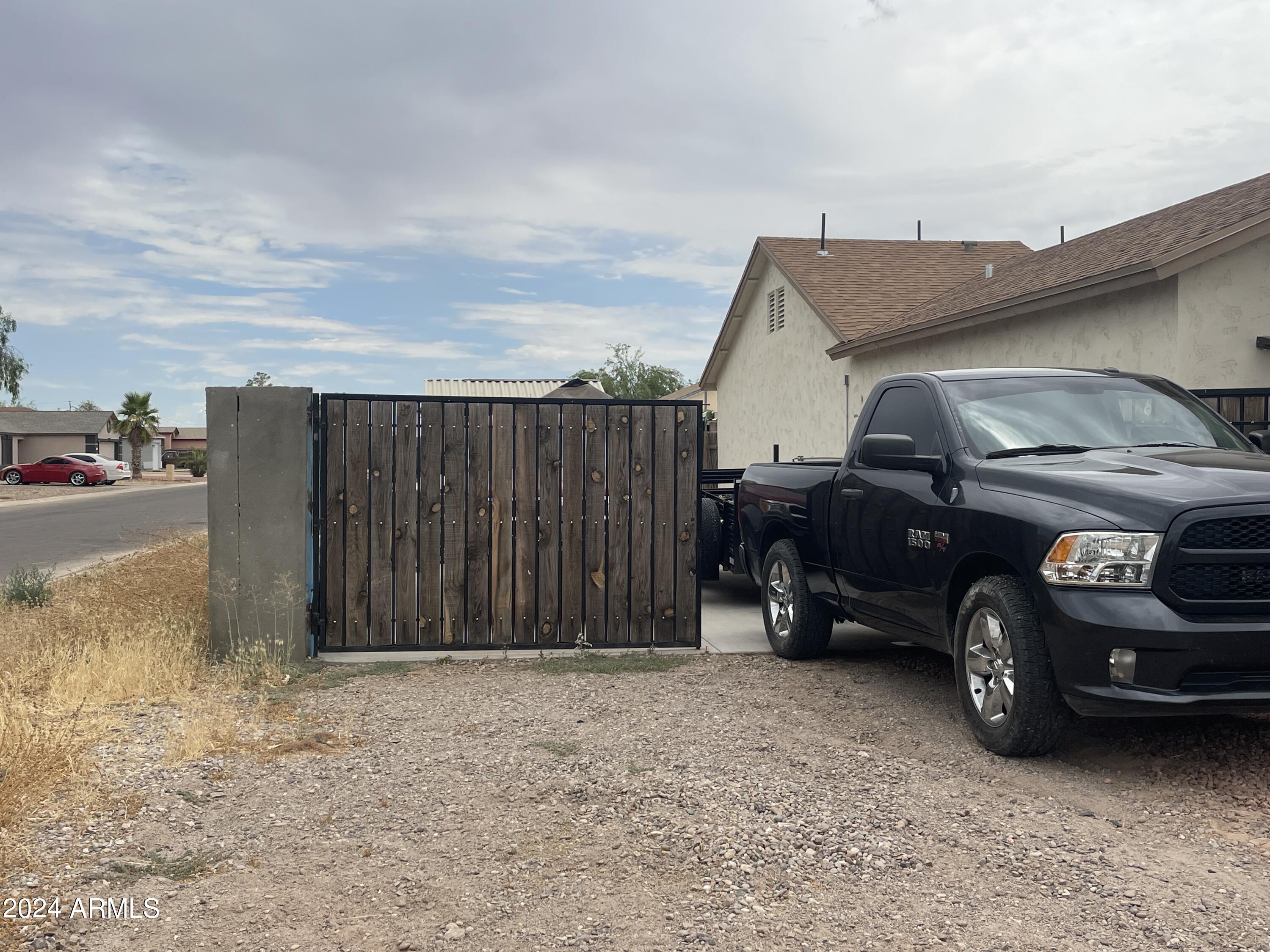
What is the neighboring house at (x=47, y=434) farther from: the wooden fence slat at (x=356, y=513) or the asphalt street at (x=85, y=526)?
the wooden fence slat at (x=356, y=513)

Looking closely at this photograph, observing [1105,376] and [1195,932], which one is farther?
[1105,376]

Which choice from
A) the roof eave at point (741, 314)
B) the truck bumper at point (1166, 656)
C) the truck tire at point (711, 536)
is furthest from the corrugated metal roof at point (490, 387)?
the truck bumper at point (1166, 656)

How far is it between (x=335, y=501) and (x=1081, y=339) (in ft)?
29.8

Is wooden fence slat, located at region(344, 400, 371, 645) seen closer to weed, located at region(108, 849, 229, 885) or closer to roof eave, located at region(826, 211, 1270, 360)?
weed, located at region(108, 849, 229, 885)

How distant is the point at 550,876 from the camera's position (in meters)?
Answer: 3.90

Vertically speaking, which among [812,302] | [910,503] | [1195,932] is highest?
[812,302]

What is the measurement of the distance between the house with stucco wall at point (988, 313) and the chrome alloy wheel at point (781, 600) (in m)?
5.63

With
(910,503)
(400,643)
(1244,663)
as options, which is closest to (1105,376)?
(910,503)

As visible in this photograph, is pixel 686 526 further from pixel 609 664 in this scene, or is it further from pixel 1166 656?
pixel 1166 656

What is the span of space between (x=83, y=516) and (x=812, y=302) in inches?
738

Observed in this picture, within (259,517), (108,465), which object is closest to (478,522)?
(259,517)

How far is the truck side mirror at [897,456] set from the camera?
19.6 feet

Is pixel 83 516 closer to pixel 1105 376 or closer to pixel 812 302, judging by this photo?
pixel 812 302

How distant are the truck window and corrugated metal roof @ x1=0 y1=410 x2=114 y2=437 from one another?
74.5 meters
